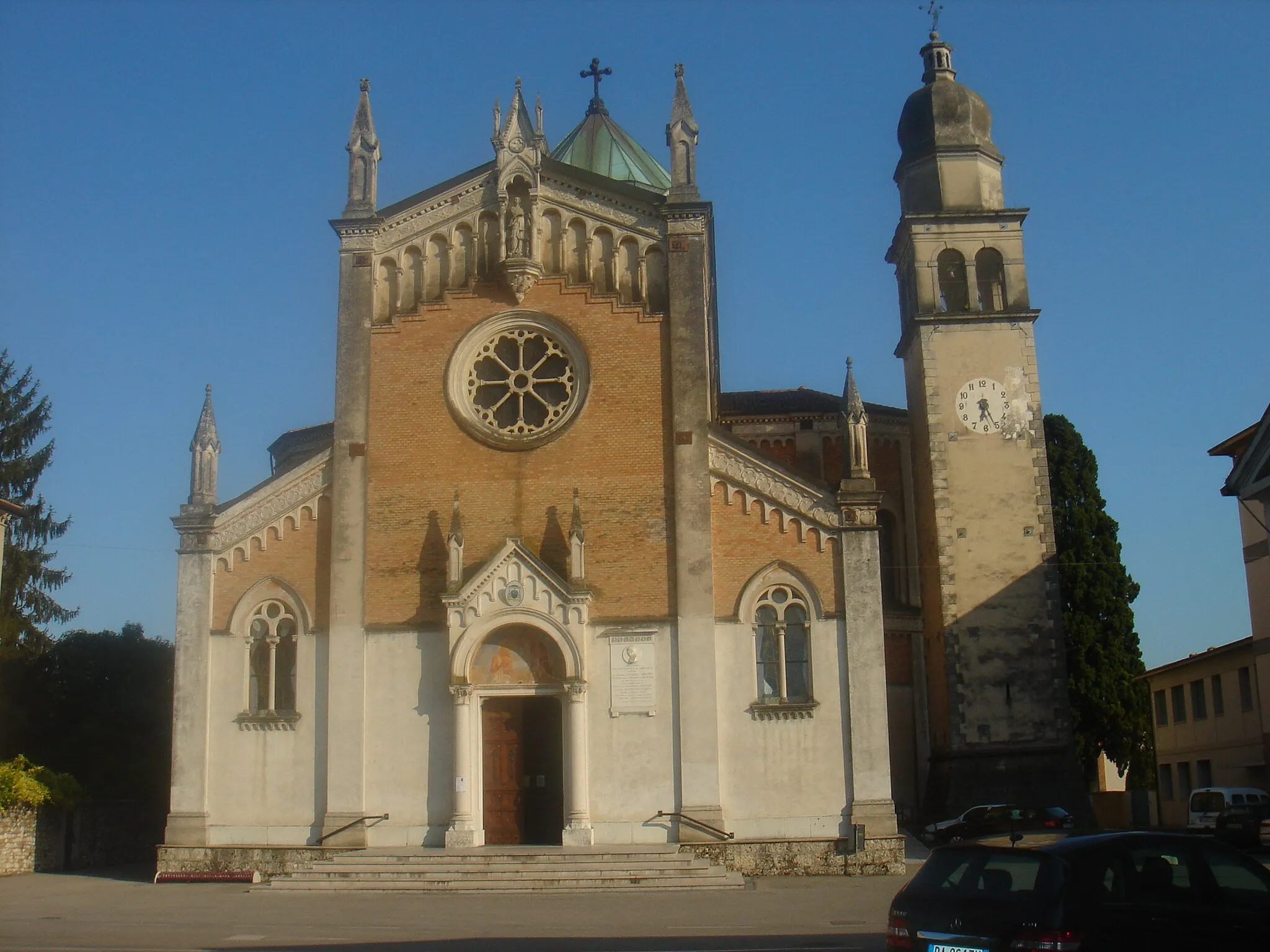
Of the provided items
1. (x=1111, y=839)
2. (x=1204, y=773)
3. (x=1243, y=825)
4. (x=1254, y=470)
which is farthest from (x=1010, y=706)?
(x=1111, y=839)

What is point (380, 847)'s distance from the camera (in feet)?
80.8

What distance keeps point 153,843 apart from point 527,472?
16133mm

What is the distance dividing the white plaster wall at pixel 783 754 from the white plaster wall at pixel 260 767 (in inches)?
313

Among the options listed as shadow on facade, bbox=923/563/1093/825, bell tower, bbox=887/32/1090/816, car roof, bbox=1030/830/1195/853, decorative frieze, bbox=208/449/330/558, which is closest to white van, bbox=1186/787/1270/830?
shadow on facade, bbox=923/563/1093/825

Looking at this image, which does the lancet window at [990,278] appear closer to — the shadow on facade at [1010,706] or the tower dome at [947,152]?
the tower dome at [947,152]

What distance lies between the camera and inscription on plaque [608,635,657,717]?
24812 millimetres

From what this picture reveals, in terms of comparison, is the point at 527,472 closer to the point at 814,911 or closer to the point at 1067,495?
the point at 814,911

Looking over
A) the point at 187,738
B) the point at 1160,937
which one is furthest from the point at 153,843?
the point at 1160,937

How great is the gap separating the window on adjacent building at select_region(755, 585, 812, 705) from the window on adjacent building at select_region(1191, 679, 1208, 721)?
26625 millimetres

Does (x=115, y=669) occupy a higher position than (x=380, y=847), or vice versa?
(x=115, y=669)

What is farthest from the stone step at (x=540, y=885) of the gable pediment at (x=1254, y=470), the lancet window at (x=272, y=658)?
the gable pediment at (x=1254, y=470)

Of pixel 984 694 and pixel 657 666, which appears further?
pixel 984 694

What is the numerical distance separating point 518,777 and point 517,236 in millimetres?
10885

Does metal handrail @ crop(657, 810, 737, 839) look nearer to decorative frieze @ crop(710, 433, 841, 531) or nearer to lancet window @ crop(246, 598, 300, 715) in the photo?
decorative frieze @ crop(710, 433, 841, 531)
